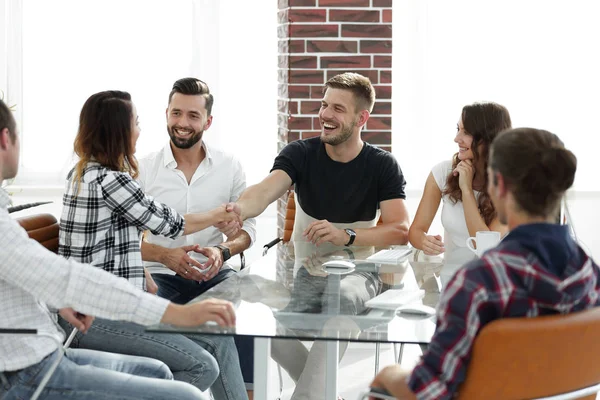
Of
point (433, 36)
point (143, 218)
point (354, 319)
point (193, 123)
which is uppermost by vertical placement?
point (433, 36)

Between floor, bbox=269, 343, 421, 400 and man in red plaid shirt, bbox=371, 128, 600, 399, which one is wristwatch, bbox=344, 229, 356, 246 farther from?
man in red plaid shirt, bbox=371, 128, 600, 399

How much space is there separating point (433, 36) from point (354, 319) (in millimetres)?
4180

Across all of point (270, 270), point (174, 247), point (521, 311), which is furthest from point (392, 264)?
A: point (521, 311)

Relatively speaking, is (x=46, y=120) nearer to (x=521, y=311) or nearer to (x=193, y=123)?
(x=193, y=123)

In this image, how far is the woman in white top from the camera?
344cm

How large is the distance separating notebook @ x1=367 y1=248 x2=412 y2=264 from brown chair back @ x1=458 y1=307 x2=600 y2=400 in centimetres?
132

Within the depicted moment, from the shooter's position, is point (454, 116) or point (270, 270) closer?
point (270, 270)

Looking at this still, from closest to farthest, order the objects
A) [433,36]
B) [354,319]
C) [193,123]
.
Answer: [354,319], [193,123], [433,36]

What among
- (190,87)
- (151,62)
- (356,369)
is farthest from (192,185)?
(151,62)

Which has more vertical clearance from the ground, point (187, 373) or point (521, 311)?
point (521, 311)

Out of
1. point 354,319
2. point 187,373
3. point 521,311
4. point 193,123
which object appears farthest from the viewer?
point 193,123

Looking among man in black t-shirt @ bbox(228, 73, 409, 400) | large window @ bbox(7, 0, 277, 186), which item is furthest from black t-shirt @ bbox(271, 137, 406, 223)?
large window @ bbox(7, 0, 277, 186)

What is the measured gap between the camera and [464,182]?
3.44 meters

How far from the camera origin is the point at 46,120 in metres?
6.14
